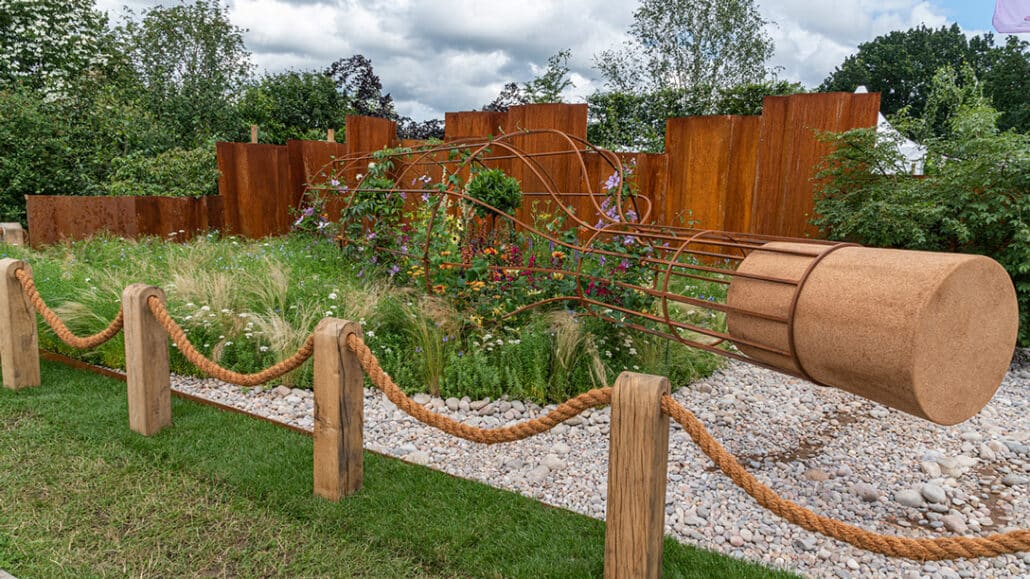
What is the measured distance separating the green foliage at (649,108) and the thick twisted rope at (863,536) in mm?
10190

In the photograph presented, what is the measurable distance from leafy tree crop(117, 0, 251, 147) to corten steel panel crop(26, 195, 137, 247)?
23.2 feet

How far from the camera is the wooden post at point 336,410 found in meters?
2.61

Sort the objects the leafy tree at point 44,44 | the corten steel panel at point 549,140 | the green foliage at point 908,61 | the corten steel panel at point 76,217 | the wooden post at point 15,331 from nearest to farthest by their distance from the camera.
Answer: the wooden post at point 15,331
the corten steel panel at point 549,140
the corten steel panel at point 76,217
the leafy tree at point 44,44
the green foliage at point 908,61

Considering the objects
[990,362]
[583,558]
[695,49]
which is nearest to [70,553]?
[583,558]

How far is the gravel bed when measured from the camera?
2596 millimetres

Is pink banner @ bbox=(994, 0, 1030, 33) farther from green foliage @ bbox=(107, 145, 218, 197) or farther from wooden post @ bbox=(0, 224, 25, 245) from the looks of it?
wooden post @ bbox=(0, 224, 25, 245)

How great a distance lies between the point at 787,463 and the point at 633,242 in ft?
5.62

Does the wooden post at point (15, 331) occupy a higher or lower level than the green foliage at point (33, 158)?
lower

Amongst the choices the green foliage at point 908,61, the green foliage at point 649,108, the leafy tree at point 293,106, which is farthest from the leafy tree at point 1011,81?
the leafy tree at point 293,106

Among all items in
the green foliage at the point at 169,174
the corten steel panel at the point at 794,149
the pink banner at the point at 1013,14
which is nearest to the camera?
the pink banner at the point at 1013,14

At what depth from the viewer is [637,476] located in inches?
76.1

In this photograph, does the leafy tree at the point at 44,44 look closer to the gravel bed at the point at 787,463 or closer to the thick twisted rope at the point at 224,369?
the thick twisted rope at the point at 224,369

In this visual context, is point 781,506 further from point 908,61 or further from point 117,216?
point 908,61

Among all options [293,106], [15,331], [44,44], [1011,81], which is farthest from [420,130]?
[1011,81]
